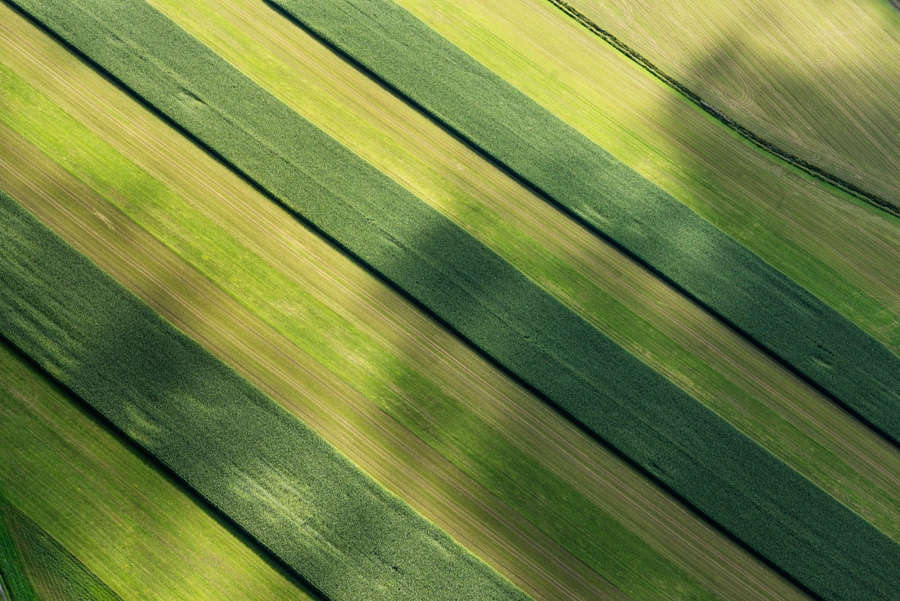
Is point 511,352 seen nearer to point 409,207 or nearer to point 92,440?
point 409,207

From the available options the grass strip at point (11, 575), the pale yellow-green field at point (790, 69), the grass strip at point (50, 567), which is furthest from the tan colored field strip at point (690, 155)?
the grass strip at point (11, 575)

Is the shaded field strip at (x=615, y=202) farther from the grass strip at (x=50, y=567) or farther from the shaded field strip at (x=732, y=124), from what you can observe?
the grass strip at (x=50, y=567)

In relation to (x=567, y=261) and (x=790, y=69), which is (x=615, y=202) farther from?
(x=790, y=69)

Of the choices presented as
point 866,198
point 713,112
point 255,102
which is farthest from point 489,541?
point 866,198

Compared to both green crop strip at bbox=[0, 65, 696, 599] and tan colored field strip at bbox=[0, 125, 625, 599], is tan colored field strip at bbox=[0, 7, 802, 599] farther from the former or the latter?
green crop strip at bbox=[0, 65, 696, 599]

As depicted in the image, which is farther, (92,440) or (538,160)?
(538,160)

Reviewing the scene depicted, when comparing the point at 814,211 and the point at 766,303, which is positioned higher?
Answer: the point at 814,211

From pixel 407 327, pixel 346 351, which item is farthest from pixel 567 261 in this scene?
pixel 346 351
